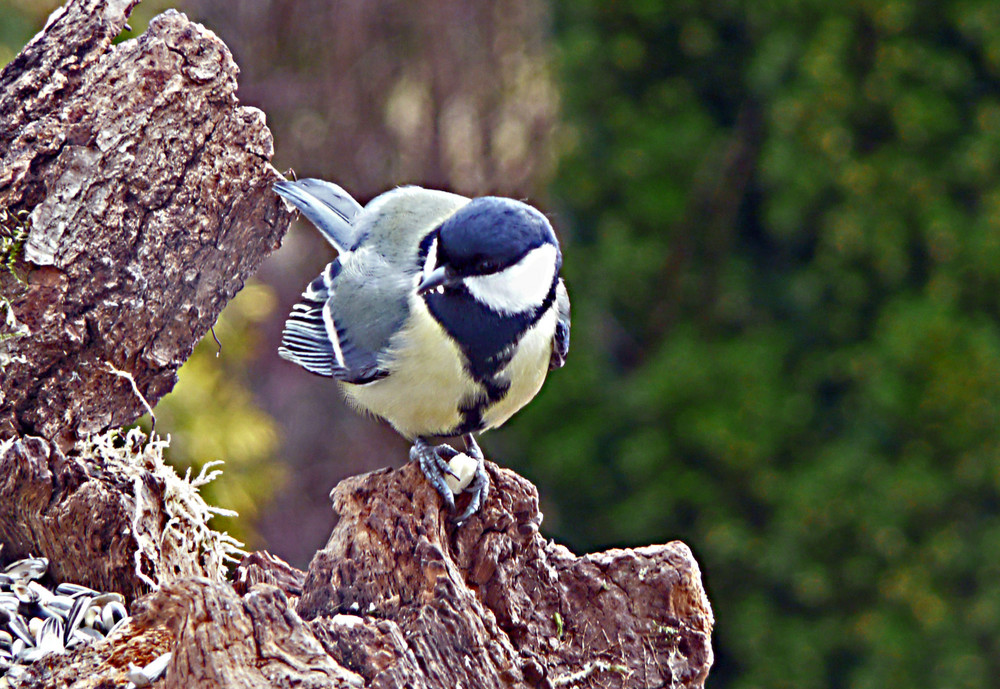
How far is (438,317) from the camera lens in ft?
6.00

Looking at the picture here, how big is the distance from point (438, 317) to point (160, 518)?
0.56 metres

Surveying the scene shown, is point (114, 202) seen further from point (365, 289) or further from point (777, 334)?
point (777, 334)

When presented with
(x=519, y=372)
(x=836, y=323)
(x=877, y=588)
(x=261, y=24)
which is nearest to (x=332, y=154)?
(x=261, y=24)

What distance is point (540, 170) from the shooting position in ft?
16.5

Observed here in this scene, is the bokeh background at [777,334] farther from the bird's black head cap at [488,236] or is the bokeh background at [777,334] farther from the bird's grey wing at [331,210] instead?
the bird's black head cap at [488,236]

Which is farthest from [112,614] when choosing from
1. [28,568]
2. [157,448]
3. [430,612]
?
[430,612]

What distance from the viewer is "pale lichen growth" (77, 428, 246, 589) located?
1623 mm

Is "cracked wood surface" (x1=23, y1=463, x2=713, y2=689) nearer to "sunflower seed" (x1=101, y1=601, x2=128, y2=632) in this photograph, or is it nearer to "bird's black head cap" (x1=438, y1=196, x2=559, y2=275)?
"sunflower seed" (x1=101, y1=601, x2=128, y2=632)

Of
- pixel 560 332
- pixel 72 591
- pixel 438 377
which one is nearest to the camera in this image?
pixel 72 591

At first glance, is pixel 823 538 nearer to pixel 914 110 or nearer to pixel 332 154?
pixel 914 110

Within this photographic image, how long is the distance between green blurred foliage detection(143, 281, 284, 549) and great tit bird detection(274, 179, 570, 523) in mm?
859

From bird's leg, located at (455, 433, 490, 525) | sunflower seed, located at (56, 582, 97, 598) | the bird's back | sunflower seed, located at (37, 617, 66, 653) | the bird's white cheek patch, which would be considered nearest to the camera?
sunflower seed, located at (37, 617, 66, 653)

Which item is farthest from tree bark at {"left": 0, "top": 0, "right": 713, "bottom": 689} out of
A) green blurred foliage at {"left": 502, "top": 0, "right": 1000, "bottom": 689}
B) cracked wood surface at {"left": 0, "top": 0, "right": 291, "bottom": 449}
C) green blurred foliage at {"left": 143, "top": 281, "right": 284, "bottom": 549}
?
green blurred foliage at {"left": 502, "top": 0, "right": 1000, "bottom": 689}

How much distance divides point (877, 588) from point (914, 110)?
1496 millimetres
